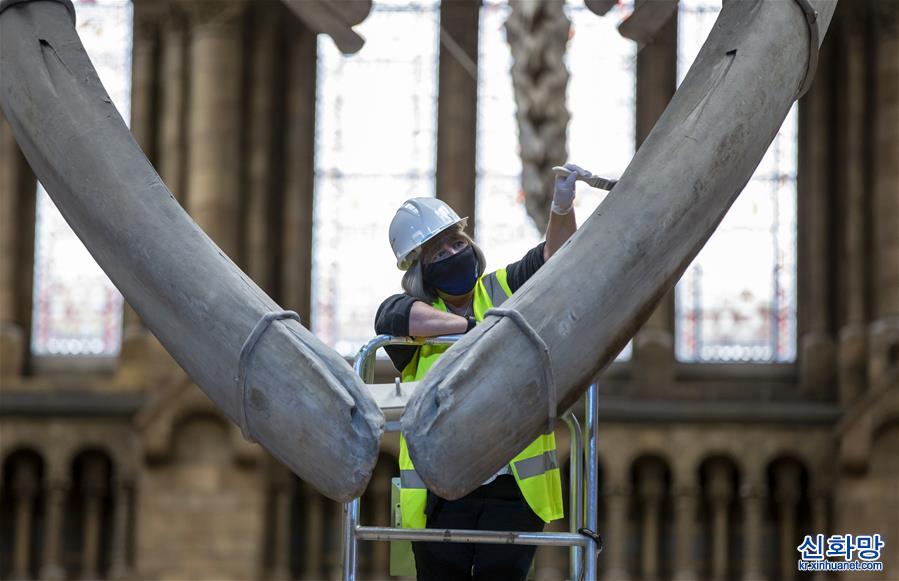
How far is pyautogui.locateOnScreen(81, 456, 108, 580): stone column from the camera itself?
1270cm

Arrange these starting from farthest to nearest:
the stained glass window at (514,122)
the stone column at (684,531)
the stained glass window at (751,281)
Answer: the stained glass window at (514,122) < the stained glass window at (751,281) < the stone column at (684,531)

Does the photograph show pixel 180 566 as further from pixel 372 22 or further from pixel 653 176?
pixel 653 176

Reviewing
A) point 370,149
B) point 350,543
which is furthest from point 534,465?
point 370,149

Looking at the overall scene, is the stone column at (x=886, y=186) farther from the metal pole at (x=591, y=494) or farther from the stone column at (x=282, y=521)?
the metal pole at (x=591, y=494)

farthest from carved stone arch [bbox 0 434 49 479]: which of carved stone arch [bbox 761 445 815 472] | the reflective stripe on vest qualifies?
the reflective stripe on vest

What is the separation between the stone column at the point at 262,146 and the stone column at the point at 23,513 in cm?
186

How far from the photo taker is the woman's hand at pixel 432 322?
14.0ft

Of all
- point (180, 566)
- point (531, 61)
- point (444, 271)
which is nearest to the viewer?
point (444, 271)

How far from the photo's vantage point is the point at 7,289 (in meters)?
13.1

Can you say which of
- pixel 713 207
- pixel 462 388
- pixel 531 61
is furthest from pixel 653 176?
pixel 531 61

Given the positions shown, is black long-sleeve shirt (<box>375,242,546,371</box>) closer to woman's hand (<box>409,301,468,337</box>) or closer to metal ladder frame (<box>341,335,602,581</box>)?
woman's hand (<box>409,301,468,337</box>)

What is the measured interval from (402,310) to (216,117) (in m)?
8.72

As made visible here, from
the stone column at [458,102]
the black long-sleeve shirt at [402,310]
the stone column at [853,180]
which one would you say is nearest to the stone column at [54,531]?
the stone column at [458,102]

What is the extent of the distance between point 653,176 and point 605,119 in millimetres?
10274
